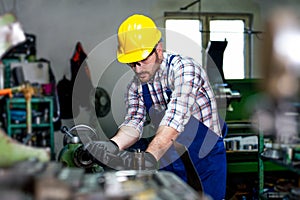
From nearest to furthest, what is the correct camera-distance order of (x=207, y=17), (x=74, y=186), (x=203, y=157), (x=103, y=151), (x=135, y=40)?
(x=74, y=186) < (x=103, y=151) < (x=135, y=40) < (x=203, y=157) < (x=207, y=17)

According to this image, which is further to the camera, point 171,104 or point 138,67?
point 138,67

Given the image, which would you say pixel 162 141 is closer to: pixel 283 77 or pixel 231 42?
pixel 283 77

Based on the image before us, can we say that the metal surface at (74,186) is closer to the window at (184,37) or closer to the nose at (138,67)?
the nose at (138,67)

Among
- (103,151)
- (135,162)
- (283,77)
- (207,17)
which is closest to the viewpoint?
(283,77)

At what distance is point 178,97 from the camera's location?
174 cm

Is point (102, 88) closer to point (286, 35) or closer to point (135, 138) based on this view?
point (135, 138)

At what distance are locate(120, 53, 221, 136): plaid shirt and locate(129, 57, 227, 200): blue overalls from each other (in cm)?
4

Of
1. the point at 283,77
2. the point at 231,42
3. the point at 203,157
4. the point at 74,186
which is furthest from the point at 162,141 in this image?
the point at 231,42

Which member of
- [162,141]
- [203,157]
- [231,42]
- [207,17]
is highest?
[207,17]

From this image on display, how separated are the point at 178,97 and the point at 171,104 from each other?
39 millimetres

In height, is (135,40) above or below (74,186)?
A: above

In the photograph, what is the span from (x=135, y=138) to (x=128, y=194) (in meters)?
1.19

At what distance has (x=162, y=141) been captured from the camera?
1.68 meters

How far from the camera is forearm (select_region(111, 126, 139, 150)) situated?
1.95 m
